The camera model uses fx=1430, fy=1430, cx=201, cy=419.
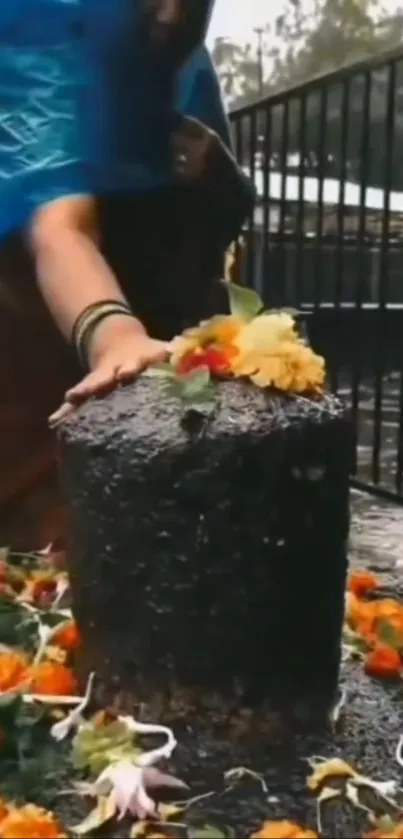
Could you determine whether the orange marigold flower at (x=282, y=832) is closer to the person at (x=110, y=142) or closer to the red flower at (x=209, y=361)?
the red flower at (x=209, y=361)

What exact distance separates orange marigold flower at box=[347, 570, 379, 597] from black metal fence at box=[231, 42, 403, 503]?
4.26ft

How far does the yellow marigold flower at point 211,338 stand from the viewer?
1.65 meters

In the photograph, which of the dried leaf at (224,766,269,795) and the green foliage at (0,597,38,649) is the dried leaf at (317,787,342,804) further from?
the green foliage at (0,597,38,649)

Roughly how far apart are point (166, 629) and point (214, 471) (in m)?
0.18

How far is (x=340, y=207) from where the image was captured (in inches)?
157

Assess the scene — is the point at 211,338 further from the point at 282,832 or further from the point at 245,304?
the point at 282,832

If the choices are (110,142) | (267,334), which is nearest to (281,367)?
(267,334)

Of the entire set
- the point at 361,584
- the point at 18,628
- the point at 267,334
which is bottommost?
the point at 361,584

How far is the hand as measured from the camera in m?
1.67

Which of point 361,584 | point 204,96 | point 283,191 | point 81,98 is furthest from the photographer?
point 283,191

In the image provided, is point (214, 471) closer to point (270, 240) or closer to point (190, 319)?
point (190, 319)

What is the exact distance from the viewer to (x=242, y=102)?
14.6 ft

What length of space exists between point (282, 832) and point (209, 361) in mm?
550

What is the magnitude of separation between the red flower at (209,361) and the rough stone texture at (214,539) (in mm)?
25
